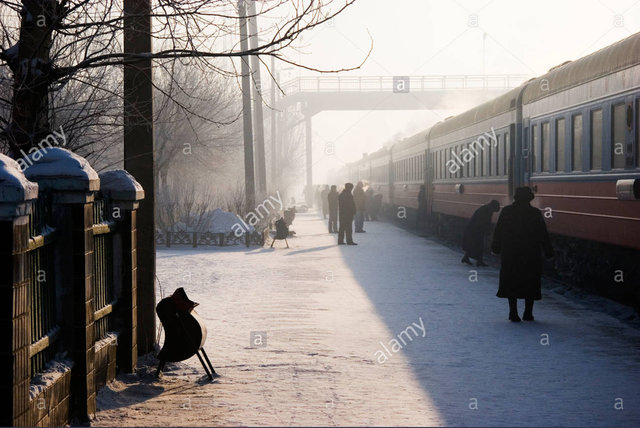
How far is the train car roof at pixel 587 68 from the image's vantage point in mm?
11148

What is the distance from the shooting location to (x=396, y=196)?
1602 inches

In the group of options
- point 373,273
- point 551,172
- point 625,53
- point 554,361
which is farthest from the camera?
point 373,273

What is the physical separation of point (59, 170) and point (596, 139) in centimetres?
881

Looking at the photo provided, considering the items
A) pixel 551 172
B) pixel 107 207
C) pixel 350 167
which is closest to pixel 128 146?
pixel 107 207

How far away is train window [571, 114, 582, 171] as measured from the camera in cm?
1324

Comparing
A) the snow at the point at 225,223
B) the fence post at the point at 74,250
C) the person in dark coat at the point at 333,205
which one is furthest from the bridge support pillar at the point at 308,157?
the fence post at the point at 74,250

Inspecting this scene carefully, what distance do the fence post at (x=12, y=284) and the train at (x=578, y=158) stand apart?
7.92 metres

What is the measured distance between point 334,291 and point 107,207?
6.77m

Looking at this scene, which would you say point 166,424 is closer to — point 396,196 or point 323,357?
point 323,357

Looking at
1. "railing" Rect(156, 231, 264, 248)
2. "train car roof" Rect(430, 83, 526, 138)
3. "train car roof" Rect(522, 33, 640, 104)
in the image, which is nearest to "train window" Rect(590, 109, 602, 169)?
"train car roof" Rect(522, 33, 640, 104)

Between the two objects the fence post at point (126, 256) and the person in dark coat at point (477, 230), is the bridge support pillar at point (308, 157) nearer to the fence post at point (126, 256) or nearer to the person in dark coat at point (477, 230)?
the person in dark coat at point (477, 230)

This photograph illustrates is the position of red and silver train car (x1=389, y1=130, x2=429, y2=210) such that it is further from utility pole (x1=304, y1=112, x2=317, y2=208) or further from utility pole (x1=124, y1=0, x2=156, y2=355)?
utility pole (x1=124, y1=0, x2=156, y2=355)

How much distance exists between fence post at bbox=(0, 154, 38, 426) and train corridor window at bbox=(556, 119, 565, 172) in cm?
1093

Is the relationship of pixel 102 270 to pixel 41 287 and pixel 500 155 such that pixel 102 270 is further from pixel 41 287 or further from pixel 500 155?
pixel 500 155
